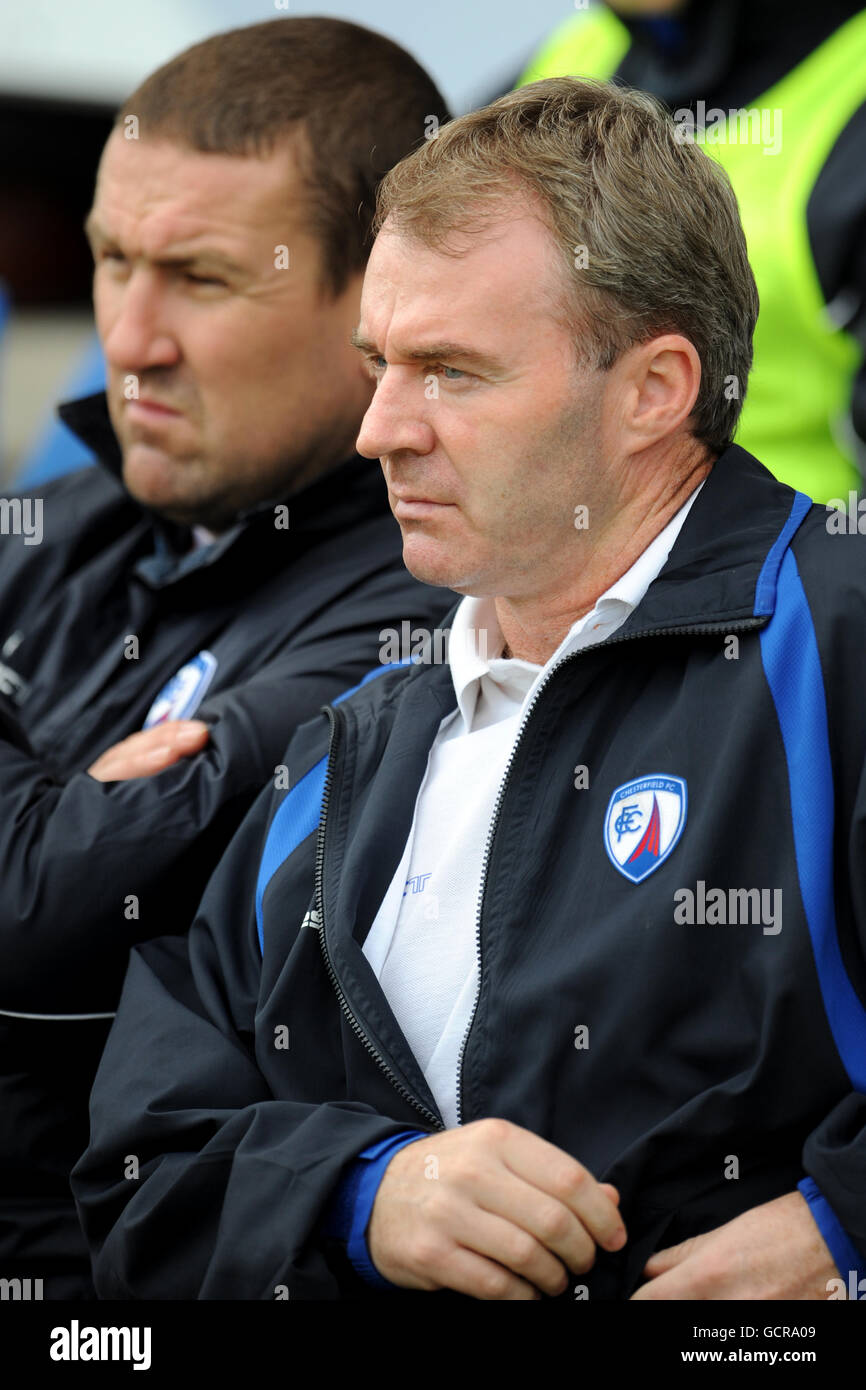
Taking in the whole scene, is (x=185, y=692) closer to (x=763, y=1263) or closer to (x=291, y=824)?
(x=291, y=824)

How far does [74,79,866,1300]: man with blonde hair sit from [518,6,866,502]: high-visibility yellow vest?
0.77 m

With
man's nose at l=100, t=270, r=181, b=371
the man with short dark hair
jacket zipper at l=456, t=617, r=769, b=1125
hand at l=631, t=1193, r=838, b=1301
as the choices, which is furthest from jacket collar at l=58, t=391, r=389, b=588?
hand at l=631, t=1193, r=838, b=1301

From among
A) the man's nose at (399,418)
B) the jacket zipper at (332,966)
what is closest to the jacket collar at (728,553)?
the man's nose at (399,418)

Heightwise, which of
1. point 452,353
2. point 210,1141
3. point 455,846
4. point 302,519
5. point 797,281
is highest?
point 797,281

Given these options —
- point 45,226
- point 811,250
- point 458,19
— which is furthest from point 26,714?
point 45,226

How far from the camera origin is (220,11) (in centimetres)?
462

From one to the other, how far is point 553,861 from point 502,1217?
30 cm

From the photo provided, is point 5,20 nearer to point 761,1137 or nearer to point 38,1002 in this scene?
point 38,1002

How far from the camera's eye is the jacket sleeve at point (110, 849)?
191 centimetres

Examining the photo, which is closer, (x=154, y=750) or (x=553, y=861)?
(x=553, y=861)

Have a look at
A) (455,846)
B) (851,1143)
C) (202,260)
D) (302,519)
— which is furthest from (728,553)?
(202,260)

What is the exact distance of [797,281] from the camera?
2385 millimetres

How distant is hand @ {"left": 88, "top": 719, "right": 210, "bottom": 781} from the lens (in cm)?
200

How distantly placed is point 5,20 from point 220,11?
2.72 feet
